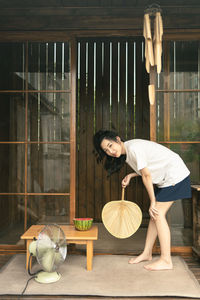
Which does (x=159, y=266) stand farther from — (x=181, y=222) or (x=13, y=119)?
(x=13, y=119)

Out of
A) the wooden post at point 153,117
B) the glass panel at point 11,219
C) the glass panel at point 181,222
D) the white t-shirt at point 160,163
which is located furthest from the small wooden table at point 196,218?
the glass panel at point 11,219

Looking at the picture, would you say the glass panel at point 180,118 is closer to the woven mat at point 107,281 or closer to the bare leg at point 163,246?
the bare leg at point 163,246

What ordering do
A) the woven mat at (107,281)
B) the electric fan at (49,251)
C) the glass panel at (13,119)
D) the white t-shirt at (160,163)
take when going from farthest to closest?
the glass panel at (13,119), the white t-shirt at (160,163), the electric fan at (49,251), the woven mat at (107,281)

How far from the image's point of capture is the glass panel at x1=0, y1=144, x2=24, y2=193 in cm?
327

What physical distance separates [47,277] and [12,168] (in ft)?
4.33

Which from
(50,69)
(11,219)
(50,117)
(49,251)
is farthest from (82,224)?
(50,69)

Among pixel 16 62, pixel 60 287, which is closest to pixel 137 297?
pixel 60 287

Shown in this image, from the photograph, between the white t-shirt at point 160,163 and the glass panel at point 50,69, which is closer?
the white t-shirt at point 160,163

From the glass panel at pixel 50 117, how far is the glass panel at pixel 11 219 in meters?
0.73

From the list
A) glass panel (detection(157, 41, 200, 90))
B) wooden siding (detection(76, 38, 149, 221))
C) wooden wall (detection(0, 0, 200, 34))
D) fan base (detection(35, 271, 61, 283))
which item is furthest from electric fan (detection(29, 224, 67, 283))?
wooden siding (detection(76, 38, 149, 221))

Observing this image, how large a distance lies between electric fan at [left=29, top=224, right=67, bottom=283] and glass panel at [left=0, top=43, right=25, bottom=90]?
1707 mm

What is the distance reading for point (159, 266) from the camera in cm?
269

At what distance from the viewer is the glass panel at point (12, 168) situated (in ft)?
10.7

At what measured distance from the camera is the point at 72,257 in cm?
306
